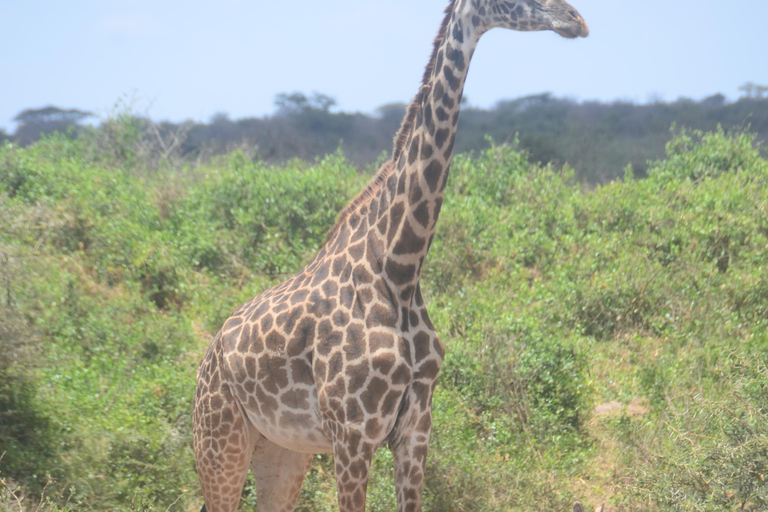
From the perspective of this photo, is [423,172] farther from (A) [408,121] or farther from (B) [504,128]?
(B) [504,128]

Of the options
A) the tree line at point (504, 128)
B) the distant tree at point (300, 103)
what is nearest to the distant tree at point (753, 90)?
A: the tree line at point (504, 128)

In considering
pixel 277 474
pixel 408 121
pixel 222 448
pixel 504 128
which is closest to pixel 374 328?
pixel 408 121

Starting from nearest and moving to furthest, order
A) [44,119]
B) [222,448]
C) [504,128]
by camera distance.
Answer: [222,448], [504,128], [44,119]

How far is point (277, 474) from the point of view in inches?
170

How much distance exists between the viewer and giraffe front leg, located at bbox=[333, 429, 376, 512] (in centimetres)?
339

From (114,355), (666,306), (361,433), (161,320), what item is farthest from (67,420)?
(666,306)

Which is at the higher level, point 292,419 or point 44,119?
point 44,119

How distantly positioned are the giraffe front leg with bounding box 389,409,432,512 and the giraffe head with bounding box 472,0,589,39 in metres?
1.88

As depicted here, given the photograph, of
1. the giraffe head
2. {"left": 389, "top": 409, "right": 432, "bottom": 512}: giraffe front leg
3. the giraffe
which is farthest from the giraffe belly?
the giraffe head

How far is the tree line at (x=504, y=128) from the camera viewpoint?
18.5 metres

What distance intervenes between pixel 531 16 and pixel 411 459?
2158 millimetres

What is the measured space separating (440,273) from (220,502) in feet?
15.3

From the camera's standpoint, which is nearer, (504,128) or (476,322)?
(476,322)

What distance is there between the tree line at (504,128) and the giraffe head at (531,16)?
39.0ft
